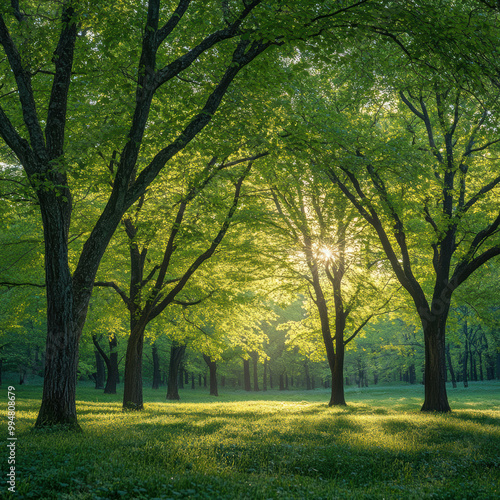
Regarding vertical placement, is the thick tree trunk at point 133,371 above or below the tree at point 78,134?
below

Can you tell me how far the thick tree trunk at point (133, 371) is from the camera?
580 inches

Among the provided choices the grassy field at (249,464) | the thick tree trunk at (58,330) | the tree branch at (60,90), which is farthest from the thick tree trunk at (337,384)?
the tree branch at (60,90)

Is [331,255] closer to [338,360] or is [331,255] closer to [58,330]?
[338,360]

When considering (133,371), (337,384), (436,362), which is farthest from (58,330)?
(337,384)

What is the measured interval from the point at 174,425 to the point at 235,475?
14.9ft

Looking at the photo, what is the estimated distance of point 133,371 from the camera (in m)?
15.1

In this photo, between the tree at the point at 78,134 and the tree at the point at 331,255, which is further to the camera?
the tree at the point at 331,255

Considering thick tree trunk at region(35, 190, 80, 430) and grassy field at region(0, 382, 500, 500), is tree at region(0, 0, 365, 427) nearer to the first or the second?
thick tree trunk at region(35, 190, 80, 430)

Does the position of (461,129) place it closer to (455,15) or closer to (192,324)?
(455,15)

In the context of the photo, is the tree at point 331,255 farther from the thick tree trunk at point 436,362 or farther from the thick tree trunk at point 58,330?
the thick tree trunk at point 58,330

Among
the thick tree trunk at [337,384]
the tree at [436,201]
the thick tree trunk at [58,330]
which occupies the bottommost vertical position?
the thick tree trunk at [337,384]

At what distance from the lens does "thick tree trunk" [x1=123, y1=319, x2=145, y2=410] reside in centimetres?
1473

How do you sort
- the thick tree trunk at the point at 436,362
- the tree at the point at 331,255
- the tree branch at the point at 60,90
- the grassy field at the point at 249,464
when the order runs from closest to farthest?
1. the grassy field at the point at 249,464
2. the tree branch at the point at 60,90
3. the thick tree trunk at the point at 436,362
4. the tree at the point at 331,255

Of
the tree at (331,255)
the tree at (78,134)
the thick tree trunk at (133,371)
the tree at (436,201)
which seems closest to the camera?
the tree at (78,134)
